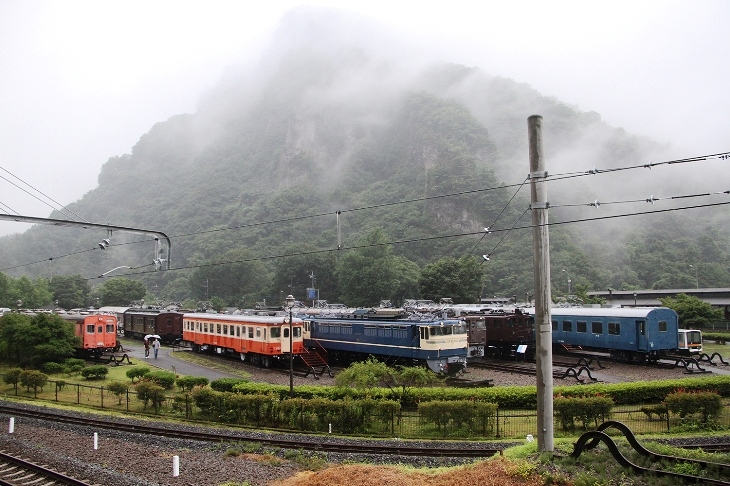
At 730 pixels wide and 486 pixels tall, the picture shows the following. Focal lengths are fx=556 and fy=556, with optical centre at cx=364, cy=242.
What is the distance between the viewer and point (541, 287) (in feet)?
32.7

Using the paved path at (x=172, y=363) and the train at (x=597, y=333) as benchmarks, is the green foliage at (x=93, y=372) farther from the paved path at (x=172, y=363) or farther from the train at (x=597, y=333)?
the train at (x=597, y=333)

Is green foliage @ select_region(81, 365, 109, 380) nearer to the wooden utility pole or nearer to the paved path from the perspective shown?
the paved path

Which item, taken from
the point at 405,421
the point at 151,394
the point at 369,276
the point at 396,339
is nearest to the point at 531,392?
the point at 405,421

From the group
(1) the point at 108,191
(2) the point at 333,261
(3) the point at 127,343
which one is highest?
(1) the point at 108,191

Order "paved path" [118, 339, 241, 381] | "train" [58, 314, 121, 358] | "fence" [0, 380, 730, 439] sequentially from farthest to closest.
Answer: "train" [58, 314, 121, 358]
"paved path" [118, 339, 241, 381]
"fence" [0, 380, 730, 439]

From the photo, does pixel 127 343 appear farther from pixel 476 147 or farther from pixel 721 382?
pixel 476 147

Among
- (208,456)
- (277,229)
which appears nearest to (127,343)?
(208,456)

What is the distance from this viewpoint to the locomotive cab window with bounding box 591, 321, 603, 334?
1195 inches

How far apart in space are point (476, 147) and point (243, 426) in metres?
104

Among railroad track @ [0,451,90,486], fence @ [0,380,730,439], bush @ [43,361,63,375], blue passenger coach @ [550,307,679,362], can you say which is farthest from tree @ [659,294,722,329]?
railroad track @ [0,451,90,486]

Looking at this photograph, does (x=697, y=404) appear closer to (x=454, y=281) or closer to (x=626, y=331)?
(x=626, y=331)

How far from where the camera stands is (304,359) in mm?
29125

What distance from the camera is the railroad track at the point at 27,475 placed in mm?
11750

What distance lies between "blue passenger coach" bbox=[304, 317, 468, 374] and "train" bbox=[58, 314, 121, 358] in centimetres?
1329
